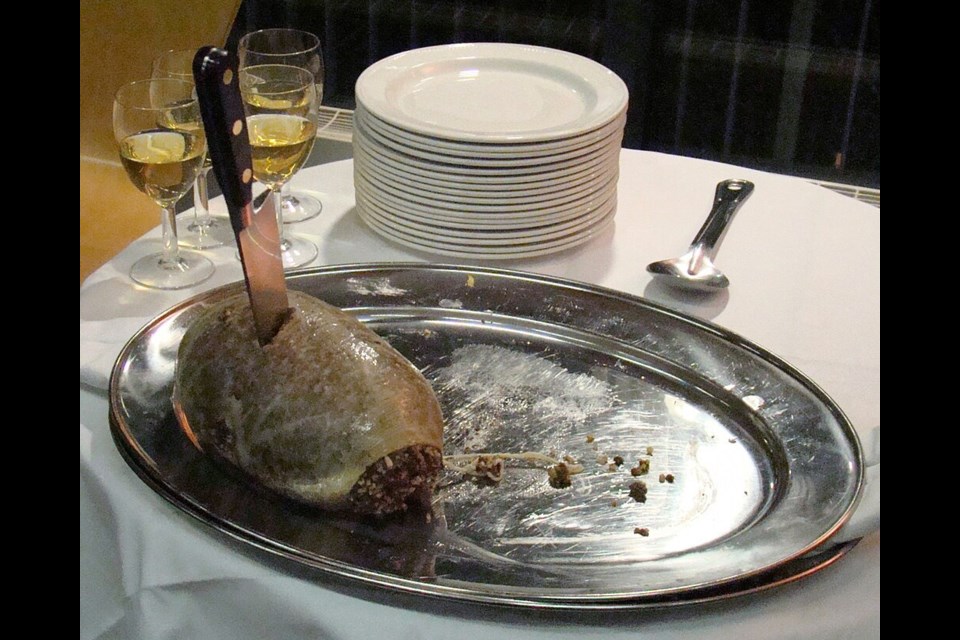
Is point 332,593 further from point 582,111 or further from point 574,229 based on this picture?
point 582,111

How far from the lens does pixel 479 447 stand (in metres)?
0.88

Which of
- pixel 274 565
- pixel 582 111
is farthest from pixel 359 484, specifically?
pixel 582 111

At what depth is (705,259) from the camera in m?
1.17

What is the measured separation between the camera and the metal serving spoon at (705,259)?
113 cm

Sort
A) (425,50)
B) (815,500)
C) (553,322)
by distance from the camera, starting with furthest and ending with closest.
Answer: (425,50) < (553,322) < (815,500)

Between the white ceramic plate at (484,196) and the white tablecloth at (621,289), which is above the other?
the white ceramic plate at (484,196)

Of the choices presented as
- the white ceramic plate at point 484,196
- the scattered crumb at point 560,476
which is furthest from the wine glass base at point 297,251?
the scattered crumb at point 560,476

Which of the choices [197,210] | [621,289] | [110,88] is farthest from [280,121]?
[110,88]

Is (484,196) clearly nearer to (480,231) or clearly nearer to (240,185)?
(480,231)

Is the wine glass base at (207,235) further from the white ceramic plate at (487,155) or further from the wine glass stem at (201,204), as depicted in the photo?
the white ceramic plate at (487,155)

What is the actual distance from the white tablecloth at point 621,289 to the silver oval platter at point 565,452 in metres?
0.02

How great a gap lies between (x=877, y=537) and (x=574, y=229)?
1.80 feet

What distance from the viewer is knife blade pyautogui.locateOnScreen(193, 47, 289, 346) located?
0.72m

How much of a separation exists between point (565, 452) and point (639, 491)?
0.07 metres
